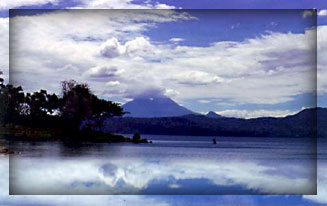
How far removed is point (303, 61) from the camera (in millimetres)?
9836

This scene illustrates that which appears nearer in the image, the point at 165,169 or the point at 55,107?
the point at 165,169

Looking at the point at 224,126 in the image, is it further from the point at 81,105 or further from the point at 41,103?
the point at 41,103

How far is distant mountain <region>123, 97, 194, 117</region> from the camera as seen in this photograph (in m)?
9.95

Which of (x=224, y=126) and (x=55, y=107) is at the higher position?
(x=55, y=107)

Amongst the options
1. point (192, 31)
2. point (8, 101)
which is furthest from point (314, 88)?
point (8, 101)

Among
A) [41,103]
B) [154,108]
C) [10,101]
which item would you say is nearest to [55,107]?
[41,103]

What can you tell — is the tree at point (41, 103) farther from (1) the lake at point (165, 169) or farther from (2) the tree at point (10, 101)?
(1) the lake at point (165, 169)

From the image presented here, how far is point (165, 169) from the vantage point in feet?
32.2

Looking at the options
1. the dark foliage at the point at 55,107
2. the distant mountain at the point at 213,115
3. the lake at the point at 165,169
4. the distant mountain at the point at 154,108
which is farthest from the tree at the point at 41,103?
the distant mountain at the point at 213,115

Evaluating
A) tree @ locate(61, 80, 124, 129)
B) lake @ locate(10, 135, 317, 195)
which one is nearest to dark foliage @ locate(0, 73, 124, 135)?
tree @ locate(61, 80, 124, 129)

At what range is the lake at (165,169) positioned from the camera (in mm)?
9727

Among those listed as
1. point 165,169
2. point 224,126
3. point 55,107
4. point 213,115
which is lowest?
point 165,169

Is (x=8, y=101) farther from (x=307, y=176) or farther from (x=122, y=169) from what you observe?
(x=307, y=176)

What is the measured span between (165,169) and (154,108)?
0.87 metres
